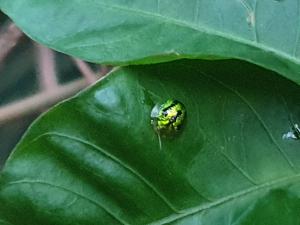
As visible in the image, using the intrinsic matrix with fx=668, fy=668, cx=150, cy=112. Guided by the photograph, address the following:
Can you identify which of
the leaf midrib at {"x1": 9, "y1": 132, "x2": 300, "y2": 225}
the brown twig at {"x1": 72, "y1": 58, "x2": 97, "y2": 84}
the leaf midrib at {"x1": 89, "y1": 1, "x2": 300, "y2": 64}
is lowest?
the leaf midrib at {"x1": 9, "y1": 132, "x2": 300, "y2": 225}

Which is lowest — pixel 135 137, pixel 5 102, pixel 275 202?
pixel 275 202

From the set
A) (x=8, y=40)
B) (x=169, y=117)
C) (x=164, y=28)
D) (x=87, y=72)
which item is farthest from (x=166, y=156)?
(x=8, y=40)

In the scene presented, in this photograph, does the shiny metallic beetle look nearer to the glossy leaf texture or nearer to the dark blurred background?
the glossy leaf texture

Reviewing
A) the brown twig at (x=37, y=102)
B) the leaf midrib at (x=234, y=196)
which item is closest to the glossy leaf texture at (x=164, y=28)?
the leaf midrib at (x=234, y=196)

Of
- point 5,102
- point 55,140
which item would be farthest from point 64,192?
point 5,102

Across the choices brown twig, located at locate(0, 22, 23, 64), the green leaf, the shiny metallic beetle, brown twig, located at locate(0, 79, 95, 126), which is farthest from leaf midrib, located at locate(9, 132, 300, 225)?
brown twig, located at locate(0, 22, 23, 64)

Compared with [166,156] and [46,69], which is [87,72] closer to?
[46,69]

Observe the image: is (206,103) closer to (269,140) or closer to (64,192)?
(269,140)
